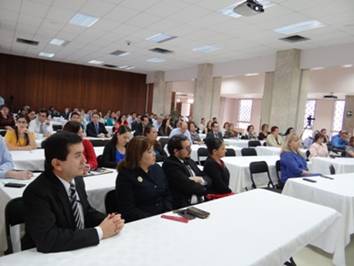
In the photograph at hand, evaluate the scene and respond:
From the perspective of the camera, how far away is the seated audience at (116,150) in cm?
397

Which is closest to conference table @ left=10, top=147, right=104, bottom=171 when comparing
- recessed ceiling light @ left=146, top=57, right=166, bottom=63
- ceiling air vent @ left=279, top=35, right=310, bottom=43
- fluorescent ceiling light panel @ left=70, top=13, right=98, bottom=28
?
fluorescent ceiling light panel @ left=70, top=13, right=98, bottom=28

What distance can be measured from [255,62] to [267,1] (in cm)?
539

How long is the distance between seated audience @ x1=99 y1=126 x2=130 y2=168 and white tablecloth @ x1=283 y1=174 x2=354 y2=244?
228 centimetres

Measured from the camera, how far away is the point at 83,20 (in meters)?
7.83

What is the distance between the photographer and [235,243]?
1.77m

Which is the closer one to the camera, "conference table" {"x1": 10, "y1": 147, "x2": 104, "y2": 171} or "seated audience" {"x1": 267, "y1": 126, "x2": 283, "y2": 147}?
"conference table" {"x1": 10, "y1": 147, "x2": 104, "y2": 171}

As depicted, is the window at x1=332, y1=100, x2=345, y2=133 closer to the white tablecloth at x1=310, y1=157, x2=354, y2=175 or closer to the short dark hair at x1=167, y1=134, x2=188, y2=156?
the white tablecloth at x1=310, y1=157, x2=354, y2=175

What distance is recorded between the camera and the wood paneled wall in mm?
15634

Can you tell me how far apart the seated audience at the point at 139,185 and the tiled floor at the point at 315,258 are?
1654 millimetres

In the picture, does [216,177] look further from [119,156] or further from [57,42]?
[57,42]

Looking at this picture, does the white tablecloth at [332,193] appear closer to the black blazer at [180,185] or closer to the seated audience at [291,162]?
the seated audience at [291,162]

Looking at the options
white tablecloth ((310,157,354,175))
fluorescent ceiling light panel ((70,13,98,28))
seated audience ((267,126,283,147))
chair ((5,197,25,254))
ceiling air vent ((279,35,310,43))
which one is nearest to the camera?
chair ((5,197,25,254))

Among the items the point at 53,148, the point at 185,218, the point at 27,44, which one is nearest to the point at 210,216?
the point at 185,218

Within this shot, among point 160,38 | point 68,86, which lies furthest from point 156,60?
point 68,86
